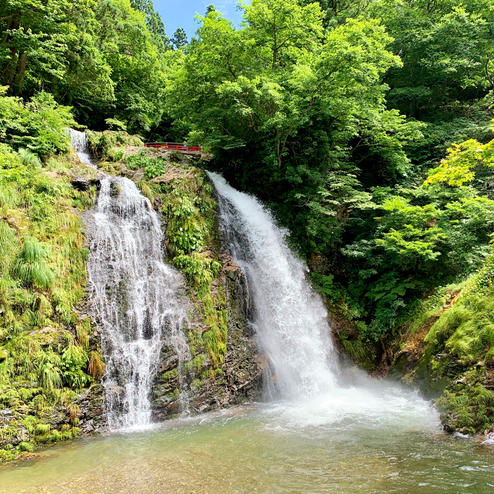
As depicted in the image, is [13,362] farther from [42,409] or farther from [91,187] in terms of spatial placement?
[91,187]

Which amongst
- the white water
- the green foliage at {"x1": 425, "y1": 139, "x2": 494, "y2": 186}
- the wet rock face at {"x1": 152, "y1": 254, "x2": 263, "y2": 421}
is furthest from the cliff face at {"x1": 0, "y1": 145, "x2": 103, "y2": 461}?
the green foliage at {"x1": 425, "y1": 139, "x2": 494, "y2": 186}

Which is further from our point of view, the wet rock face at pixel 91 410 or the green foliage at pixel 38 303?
the wet rock face at pixel 91 410

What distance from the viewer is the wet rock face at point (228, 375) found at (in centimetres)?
795

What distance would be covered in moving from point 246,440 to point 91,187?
300 inches

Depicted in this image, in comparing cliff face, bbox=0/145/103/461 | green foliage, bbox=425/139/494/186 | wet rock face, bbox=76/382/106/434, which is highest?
green foliage, bbox=425/139/494/186

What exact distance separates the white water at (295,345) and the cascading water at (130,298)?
8.01 ft

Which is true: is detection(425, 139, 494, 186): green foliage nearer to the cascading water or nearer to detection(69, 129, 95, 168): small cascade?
the cascading water

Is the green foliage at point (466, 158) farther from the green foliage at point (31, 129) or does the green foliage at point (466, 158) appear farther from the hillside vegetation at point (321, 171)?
the green foliage at point (31, 129)

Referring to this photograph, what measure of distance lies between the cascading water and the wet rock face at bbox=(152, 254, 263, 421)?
21 cm

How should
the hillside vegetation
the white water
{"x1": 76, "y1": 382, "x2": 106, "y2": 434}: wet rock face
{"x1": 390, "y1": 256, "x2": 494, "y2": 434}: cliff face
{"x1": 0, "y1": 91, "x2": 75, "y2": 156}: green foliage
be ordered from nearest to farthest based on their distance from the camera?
{"x1": 390, "y1": 256, "x2": 494, "y2": 434}: cliff face, {"x1": 76, "y1": 382, "x2": 106, "y2": 434}: wet rock face, the hillside vegetation, the white water, {"x1": 0, "y1": 91, "x2": 75, "y2": 156}: green foliage

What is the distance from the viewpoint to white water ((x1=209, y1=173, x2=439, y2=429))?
25.8 ft

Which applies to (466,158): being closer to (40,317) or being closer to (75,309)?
(75,309)

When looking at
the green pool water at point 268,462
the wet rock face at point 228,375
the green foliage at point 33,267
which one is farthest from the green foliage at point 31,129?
the green pool water at point 268,462

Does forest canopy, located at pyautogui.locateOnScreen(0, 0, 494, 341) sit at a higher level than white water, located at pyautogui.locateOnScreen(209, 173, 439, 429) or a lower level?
higher
